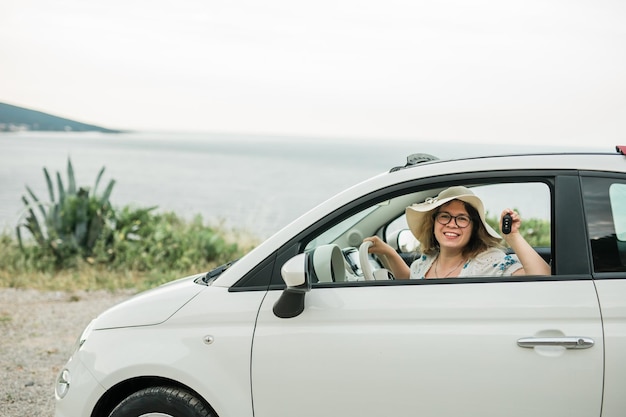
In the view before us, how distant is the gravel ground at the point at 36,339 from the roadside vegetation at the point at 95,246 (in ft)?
2.95

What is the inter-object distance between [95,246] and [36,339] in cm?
344

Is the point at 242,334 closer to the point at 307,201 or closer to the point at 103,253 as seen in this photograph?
the point at 103,253

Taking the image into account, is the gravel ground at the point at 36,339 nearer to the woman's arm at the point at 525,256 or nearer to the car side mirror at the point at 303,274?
the car side mirror at the point at 303,274

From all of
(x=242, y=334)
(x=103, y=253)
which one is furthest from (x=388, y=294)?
(x=103, y=253)

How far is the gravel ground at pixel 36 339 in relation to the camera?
549 centimetres

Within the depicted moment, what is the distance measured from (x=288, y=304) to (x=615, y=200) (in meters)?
1.45

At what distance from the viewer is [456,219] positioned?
145 inches

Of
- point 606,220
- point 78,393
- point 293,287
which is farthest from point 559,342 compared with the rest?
point 78,393

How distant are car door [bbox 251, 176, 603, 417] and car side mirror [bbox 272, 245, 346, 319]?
59 mm

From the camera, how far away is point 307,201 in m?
48.1

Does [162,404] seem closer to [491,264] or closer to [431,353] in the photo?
[431,353]

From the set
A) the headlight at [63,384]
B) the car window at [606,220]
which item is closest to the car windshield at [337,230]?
the car window at [606,220]

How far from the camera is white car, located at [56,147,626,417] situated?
2.81 m

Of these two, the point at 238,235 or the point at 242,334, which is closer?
the point at 242,334
